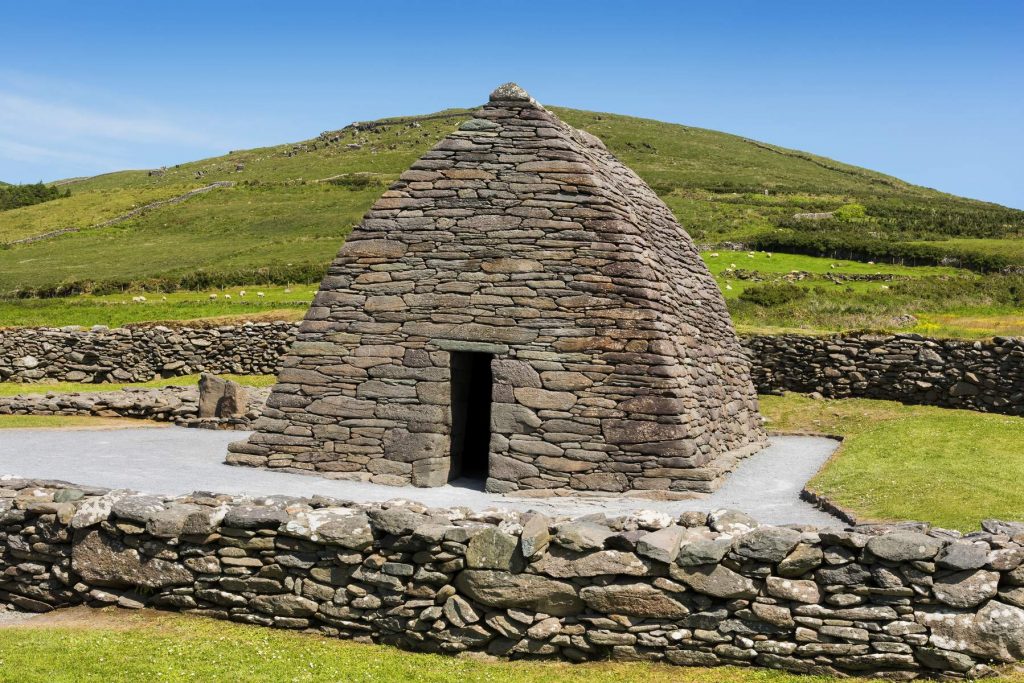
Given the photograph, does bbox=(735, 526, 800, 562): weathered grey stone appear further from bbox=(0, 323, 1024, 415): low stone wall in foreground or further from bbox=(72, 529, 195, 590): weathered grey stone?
bbox=(0, 323, 1024, 415): low stone wall in foreground

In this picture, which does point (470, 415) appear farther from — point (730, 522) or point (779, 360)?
point (779, 360)

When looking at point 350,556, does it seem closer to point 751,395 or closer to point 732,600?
point 732,600

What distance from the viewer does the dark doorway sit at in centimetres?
1343

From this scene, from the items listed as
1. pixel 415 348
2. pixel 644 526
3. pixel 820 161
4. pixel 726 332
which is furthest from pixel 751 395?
pixel 820 161

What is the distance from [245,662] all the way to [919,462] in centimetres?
1080

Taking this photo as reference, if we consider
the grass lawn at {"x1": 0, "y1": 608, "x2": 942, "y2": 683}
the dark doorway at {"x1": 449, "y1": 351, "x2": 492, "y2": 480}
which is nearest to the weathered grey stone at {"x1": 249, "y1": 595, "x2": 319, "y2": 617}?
the grass lawn at {"x1": 0, "y1": 608, "x2": 942, "y2": 683}

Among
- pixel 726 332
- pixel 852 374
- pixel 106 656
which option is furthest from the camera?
pixel 852 374

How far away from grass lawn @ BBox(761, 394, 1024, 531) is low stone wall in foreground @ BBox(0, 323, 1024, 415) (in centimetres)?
83

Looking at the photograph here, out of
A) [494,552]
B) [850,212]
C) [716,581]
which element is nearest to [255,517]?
[494,552]

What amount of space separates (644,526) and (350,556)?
8.09ft

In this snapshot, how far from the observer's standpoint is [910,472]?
12.5 meters

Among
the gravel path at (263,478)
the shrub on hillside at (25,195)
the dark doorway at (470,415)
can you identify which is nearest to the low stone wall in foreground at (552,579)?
the gravel path at (263,478)

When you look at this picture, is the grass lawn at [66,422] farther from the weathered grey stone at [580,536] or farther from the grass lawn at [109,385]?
the weathered grey stone at [580,536]

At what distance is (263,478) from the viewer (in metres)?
12.7
